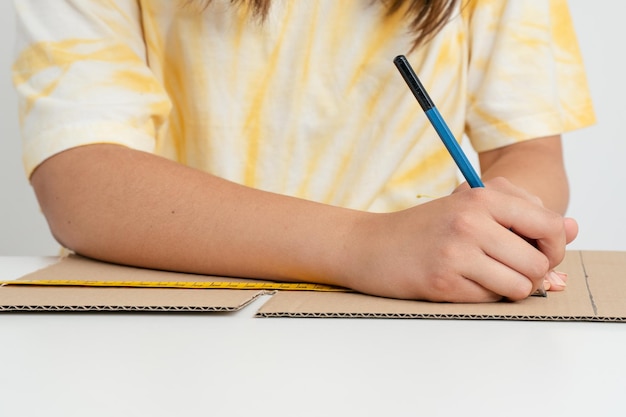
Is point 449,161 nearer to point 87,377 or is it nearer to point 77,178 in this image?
point 77,178

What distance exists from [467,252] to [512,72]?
1.55 feet

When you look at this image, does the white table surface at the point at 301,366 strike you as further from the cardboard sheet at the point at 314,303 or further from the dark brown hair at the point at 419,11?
the dark brown hair at the point at 419,11


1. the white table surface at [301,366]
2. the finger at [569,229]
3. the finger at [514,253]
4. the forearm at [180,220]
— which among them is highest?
the forearm at [180,220]

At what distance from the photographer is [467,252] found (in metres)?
0.73

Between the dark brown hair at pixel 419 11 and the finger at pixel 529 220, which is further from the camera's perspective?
the dark brown hair at pixel 419 11

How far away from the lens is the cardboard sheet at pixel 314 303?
684mm

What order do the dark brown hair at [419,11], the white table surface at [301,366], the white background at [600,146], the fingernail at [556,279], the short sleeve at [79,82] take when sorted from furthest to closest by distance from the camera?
the white background at [600,146] < the dark brown hair at [419,11] < the short sleeve at [79,82] < the fingernail at [556,279] < the white table surface at [301,366]

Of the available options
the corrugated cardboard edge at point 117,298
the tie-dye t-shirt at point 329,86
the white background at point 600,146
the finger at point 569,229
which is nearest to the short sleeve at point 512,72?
the tie-dye t-shirt at point 329,86

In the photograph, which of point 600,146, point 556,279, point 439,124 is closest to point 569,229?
point 556,279

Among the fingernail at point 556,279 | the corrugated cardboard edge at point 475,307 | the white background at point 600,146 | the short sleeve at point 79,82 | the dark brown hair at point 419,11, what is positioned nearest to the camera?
the corrugated cardboard edge at point 475,307

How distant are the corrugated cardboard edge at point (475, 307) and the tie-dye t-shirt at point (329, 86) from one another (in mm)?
362

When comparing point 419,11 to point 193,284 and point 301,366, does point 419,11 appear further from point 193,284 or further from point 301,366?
point 301,366

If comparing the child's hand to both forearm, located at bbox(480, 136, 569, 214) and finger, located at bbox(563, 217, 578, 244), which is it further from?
forearm, located at bbox(480, 136, 569, 214)

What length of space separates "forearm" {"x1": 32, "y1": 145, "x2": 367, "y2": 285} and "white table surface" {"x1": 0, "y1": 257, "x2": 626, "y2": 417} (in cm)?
13
